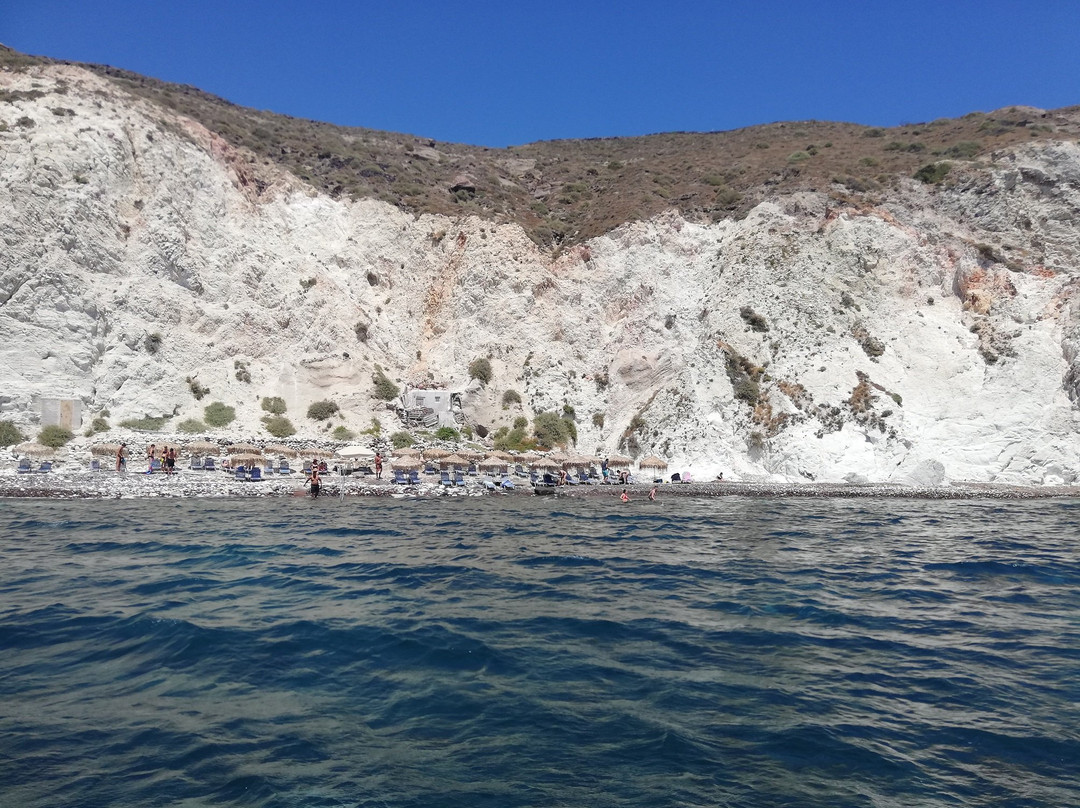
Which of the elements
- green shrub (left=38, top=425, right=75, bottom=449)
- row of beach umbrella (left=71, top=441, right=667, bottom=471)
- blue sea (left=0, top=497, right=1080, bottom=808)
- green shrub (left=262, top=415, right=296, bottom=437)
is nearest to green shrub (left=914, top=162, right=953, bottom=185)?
row of beach umbrella (left=71, top=441, right=667, bottom=471)

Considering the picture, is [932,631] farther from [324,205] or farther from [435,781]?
[324,205]

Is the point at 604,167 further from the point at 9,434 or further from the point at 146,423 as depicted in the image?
the point at 9,434

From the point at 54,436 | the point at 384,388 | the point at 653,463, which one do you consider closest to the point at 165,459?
the point at 54,436

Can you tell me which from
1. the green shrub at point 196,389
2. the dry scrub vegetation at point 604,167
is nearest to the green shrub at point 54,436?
the green shrub at point 196,389

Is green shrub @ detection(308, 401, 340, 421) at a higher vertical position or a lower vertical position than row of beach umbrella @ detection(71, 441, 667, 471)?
higher

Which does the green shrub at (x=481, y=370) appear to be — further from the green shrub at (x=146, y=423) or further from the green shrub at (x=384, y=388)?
the green shrub at (x=146, y=423)

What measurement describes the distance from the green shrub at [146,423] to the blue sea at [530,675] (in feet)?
64.4

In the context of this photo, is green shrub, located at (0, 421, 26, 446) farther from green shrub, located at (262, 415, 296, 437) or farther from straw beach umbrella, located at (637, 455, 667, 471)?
straw beach umbrella, located at (637, 455, 667, 471)

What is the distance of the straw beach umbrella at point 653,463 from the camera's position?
35438mm

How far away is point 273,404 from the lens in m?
39.8

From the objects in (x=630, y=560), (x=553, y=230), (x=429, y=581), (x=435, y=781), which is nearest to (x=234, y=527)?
A: (x=429, y=581)

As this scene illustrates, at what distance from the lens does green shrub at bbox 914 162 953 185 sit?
47884 mm

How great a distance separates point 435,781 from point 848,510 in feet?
74.0

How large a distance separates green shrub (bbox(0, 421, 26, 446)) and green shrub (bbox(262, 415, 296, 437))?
10.6 metres
